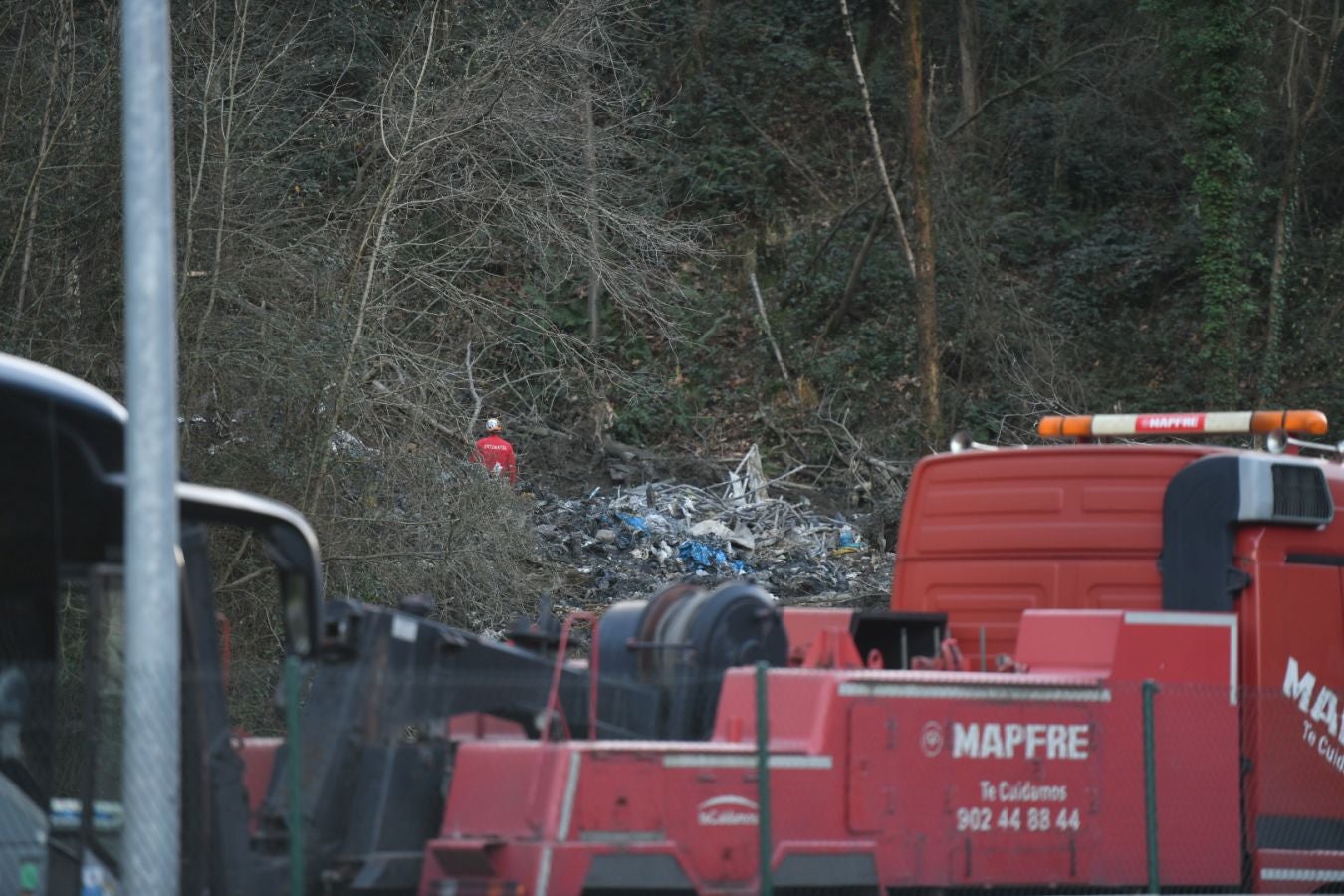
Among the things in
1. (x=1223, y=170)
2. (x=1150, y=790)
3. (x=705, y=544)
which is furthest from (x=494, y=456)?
(x=1223, y=170)

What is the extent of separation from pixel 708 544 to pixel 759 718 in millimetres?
18180

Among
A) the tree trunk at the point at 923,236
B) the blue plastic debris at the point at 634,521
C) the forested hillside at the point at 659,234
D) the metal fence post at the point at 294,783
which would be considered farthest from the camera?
the tree trunk at the point at 923,236

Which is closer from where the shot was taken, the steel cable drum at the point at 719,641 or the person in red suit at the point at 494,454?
the steel cable drum at the point at 719,641

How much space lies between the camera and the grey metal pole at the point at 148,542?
5695 millimetres

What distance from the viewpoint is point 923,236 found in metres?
28.2

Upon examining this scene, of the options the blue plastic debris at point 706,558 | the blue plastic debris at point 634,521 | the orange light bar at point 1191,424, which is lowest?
the blue plastic debris at point 706,558

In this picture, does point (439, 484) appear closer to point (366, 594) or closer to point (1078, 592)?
point (366, 594)

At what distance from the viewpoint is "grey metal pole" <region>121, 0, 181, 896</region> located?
5695 millimetres

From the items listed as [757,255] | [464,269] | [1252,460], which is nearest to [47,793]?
[1252,460]

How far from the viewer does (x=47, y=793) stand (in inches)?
258

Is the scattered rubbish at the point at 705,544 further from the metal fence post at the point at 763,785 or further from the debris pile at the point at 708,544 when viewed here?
the metal fence post at the point at 763,785

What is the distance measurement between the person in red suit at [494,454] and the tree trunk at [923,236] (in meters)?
9.91

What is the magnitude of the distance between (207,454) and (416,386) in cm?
216

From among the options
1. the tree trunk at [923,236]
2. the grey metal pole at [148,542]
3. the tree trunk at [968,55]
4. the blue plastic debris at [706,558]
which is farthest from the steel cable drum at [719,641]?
the tree trunk at [968,55]
